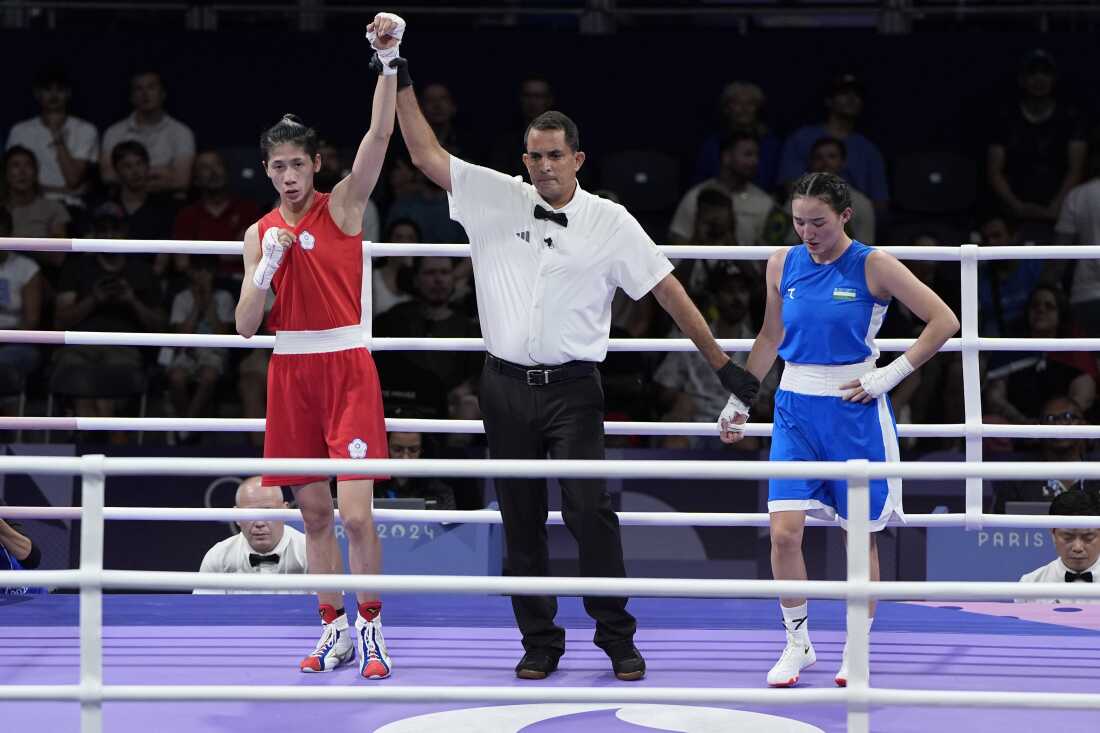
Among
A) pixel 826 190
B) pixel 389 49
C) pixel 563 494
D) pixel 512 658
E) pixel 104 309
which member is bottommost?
pixel 512 658

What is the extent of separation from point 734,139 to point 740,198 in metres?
0.35

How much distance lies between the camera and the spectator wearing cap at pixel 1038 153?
351 inches

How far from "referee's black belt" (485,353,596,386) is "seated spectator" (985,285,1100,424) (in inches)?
166

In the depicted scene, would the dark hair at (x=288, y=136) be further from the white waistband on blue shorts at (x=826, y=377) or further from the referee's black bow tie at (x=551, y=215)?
the white waistband on blue shorts at (x=826, y=377)

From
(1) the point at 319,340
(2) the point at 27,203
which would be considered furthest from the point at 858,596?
(2) the point at 27,203

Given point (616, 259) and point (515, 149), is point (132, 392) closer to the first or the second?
point (515, 149)

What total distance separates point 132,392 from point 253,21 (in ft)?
10.1

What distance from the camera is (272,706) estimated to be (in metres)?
3.92

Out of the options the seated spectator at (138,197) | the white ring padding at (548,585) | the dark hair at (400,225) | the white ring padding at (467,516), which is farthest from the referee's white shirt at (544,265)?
the seated spectator at (138,197)

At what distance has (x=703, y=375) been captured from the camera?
7867 millimetres

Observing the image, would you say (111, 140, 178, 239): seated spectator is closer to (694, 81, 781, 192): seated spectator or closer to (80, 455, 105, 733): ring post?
(694, 81, 781, 192): seated spectator

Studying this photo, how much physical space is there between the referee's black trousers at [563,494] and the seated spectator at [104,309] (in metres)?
4.16

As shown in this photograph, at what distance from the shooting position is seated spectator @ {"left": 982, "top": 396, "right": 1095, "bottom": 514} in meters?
6.35

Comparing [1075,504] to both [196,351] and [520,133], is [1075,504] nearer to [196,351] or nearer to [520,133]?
[520,133]
